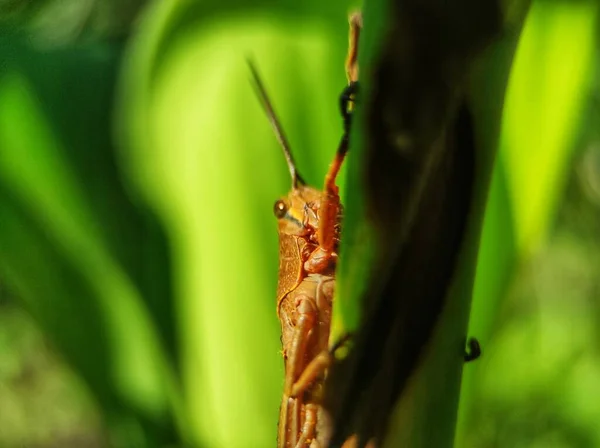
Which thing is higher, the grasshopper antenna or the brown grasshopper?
the grasshopper antenna

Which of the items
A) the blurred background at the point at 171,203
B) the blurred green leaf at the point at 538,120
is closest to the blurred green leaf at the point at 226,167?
the blurred background at the point at 171,203

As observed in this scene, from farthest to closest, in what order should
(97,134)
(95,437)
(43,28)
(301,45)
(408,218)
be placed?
(95,437), (43,28), (97,134), (301,45), (408,218)

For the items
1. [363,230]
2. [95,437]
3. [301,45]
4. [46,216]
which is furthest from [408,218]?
[95,437]

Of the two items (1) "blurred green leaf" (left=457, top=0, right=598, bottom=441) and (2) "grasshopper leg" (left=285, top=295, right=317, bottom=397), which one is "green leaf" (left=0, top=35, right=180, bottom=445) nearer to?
(2) "grasshopper leg" (left=285, top=295, right=317, bottom=397)

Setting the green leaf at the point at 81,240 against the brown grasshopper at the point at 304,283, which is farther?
the green leaf at the point at 81,240

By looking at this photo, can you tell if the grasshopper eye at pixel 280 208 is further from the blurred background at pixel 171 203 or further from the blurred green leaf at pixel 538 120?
the blurred green leaf at pixel 538 120

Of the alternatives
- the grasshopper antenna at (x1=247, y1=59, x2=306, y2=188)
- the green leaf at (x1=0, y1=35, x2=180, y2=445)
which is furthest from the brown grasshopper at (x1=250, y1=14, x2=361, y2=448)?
the green leaf at (x1=0, y1=35, x2=180, y2=445)

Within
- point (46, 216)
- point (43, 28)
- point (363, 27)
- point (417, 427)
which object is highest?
point (43, 28)

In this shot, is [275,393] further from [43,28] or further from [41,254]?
[43,28]
